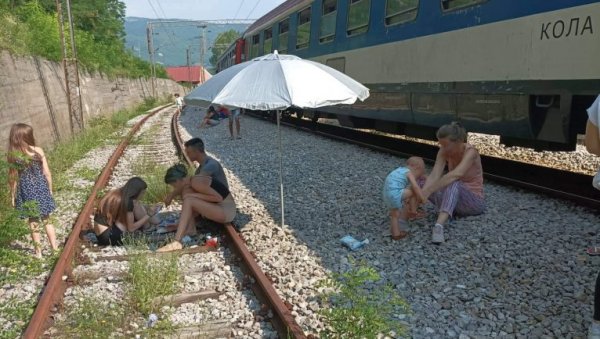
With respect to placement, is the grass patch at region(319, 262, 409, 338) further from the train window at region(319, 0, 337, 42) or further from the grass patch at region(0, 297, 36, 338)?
the train window at region(319, 0, 337, 42)

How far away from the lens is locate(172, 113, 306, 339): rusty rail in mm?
3254

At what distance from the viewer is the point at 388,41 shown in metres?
8.73

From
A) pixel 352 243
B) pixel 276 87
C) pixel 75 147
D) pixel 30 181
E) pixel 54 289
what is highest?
pixel 276 87

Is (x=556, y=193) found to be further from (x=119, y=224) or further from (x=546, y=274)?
(x=119, y=224)

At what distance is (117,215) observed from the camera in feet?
17.8

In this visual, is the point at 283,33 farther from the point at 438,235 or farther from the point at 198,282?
the point at 198,282

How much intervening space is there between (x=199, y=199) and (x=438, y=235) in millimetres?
2333

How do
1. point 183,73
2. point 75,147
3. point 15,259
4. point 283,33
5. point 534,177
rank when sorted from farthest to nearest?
1. point 183,73
2. point 283,33
3. point 75,147
4. point 534,177
5. point 15,259

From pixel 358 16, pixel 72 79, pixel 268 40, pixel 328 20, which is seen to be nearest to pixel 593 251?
pixel 358 16

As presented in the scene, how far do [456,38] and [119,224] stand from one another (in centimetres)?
465

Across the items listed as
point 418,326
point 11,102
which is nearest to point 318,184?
point 418,326

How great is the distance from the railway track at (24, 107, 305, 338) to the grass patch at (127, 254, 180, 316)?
0.08m

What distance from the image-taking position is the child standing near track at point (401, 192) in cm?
511

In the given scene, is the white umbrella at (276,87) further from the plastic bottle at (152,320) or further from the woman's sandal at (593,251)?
the woman's sandal at (593,251)
